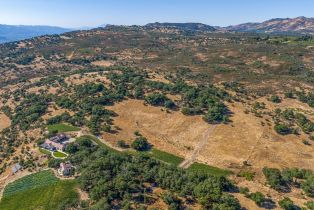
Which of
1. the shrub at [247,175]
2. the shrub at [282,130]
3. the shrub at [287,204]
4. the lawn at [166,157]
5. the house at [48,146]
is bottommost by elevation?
the lawn at [166,157]

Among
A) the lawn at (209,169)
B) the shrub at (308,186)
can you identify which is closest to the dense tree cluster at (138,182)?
Result: the lawn at (209,169)

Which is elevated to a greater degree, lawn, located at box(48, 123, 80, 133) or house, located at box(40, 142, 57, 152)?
lawn, located at box(48, 123, 80, 133)

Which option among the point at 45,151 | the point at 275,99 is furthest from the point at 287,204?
the point at 45,151

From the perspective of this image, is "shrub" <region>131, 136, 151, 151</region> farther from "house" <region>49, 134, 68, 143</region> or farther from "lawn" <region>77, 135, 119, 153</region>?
"house" <region>49, 134, 68, 143</region>

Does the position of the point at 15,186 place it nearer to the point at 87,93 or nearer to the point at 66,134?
the point at 66,134

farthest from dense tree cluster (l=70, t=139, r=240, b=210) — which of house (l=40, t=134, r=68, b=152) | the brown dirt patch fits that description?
the brown dirt patch

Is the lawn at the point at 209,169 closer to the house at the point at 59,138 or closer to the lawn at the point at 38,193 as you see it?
the lawn at the point at 38,193
